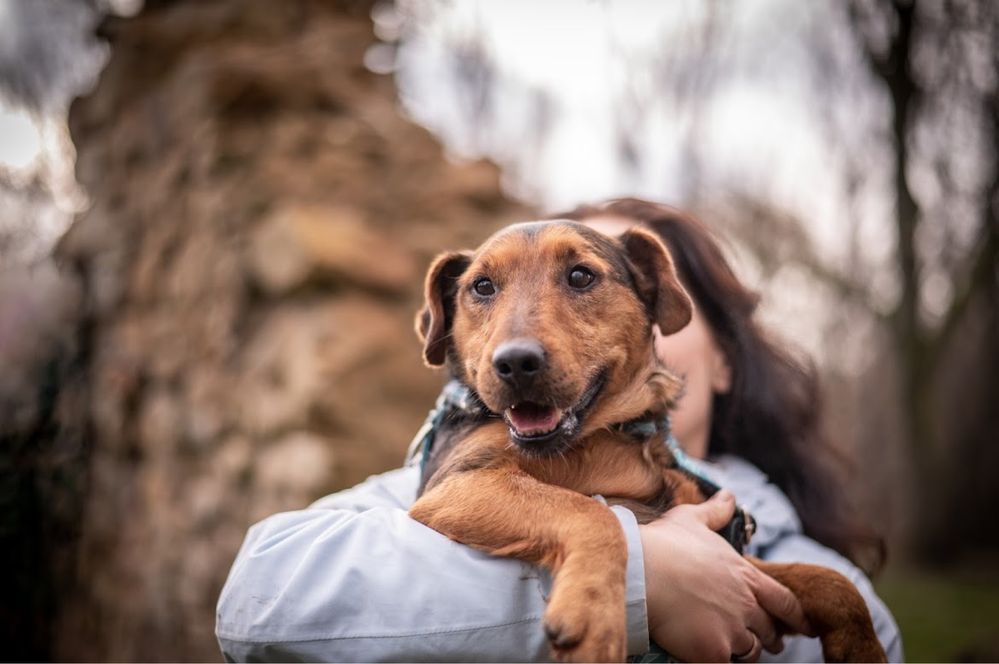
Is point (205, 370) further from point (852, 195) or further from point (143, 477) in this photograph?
point (852, 195)

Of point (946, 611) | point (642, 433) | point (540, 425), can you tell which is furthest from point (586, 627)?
point (946, 611)

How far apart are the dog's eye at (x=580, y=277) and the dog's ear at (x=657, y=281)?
0.23 m

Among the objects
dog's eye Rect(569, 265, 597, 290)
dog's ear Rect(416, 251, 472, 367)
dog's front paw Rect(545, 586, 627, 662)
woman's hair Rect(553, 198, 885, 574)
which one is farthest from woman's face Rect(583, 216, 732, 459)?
dog's front paw Rect(545, 586, 627, 662)

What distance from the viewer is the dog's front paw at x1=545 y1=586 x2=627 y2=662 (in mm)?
1596

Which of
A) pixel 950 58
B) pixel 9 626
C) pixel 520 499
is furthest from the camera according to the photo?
pixel 950 58

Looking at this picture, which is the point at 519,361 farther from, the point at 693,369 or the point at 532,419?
the point at 693,369

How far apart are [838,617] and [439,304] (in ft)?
5.36

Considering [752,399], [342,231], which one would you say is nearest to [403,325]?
[342,231]

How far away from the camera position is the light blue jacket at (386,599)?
5.95ft

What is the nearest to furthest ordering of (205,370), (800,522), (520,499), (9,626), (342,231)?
(520,499) → (800,522) → (9,626) → (342,231) → (205,370)

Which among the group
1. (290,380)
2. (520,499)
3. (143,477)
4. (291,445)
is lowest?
Answer: (143,477)

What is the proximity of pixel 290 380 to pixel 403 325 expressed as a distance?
0.75 metres

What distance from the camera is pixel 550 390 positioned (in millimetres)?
2064

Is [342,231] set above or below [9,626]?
above
